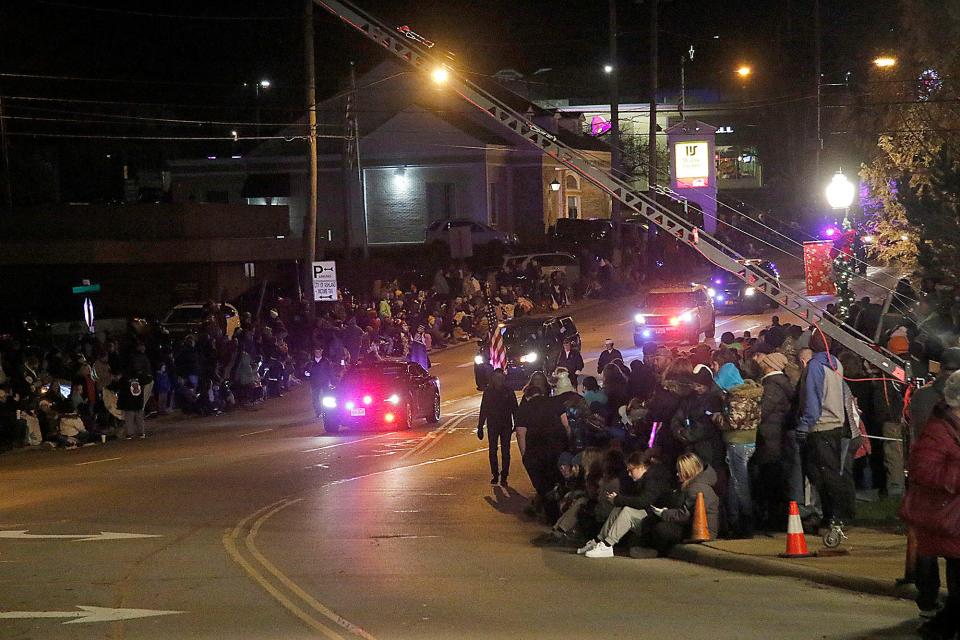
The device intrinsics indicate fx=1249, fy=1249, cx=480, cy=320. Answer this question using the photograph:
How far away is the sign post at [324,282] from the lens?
3688 cm

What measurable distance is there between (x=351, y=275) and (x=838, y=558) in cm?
Answer: 3869

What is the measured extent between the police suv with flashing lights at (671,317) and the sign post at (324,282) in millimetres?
9176

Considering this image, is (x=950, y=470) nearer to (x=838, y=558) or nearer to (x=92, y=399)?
(x=838, y=558)

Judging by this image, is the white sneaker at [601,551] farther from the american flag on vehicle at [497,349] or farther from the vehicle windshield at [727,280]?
the vehicle windshield at [727,280]

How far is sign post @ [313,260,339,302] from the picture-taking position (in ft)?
121

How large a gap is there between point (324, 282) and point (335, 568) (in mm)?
24848

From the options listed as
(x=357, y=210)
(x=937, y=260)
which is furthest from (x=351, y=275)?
(x=937, y=260)

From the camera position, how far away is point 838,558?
11.6m

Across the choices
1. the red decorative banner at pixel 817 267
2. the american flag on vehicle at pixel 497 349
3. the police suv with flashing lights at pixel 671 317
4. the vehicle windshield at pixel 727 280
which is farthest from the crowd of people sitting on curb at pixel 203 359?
the red decorative banner at pixel 817 267

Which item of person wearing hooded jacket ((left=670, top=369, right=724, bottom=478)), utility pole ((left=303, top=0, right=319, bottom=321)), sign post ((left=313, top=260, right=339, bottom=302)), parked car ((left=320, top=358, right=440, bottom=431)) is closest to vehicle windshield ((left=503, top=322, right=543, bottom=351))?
parked car ((left=320, top=358, right=440, bottom=431))

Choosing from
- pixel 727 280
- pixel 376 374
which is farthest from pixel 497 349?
pixel 727 280

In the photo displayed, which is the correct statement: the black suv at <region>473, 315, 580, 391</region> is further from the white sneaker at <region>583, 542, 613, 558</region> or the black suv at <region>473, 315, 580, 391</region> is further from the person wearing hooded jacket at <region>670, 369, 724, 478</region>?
the white sneaker at <region>583, 542, 613, 558</region>

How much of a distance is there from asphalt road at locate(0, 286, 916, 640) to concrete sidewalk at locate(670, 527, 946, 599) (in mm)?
203

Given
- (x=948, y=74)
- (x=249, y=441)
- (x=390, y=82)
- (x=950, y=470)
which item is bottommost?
(x=249, y=441)
